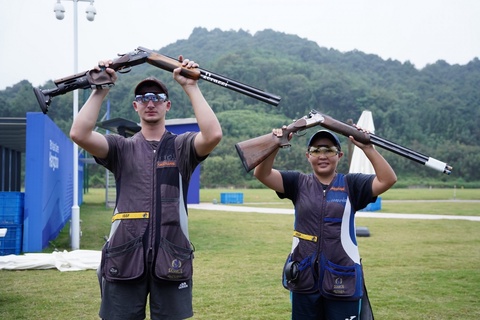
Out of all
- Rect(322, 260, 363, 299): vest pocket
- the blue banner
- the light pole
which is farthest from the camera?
the light pole

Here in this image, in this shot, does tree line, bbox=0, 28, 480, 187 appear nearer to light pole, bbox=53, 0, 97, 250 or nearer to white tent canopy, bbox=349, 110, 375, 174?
white tent canopy, bbox=349, 110, 375, 174

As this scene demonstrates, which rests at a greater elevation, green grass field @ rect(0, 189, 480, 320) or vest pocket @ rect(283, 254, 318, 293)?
vest pocket @ rect(283, 254, 318, 293)

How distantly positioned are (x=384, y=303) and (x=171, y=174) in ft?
15.9

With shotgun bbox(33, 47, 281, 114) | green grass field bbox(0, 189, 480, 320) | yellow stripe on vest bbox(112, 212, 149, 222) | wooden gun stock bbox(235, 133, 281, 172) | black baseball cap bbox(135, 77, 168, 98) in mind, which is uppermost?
shotgun bbox(33, 47, 281, 114)

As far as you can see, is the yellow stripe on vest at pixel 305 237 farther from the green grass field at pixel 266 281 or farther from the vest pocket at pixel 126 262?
the green grass field at pixel 266 281

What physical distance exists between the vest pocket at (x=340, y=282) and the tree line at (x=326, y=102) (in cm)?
4590

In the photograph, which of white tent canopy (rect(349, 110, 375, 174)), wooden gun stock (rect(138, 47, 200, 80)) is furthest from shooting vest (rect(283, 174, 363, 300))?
white tent canopy (rect(349, 110, 375, 174))

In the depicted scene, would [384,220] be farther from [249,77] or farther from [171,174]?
[249,77]

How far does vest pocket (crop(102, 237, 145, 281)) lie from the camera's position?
3.33 metres

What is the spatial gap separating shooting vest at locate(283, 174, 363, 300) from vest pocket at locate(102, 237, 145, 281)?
123 centimetres

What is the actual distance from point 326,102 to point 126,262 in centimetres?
9124

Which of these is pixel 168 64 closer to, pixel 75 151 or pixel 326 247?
pixel 326 247

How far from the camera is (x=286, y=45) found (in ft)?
462

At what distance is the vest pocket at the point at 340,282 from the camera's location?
3.88 meters
